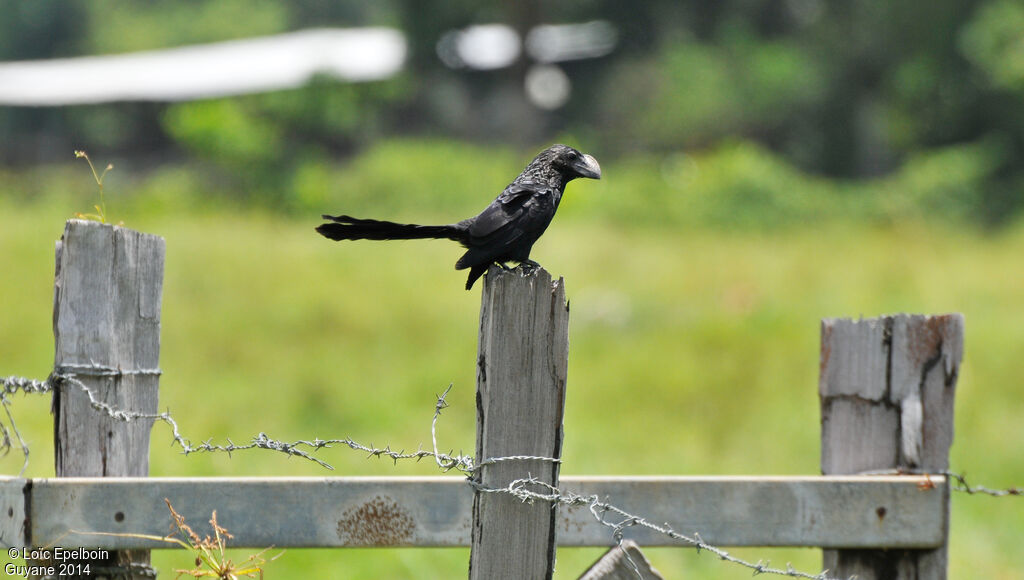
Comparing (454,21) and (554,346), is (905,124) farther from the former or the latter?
(554,346)

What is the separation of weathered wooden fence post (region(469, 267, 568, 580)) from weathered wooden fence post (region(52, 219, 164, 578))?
93cm

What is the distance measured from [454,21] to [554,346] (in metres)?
27.3

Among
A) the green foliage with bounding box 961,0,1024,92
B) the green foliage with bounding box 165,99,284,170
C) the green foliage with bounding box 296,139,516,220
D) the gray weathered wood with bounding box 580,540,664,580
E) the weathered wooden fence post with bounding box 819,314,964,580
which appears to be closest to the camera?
the gray weathered wood with bounding box 580,540,664,580

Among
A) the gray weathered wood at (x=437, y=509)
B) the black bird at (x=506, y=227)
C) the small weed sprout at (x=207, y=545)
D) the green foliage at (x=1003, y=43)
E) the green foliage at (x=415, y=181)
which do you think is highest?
the green foliage at (x=1003, y=43)

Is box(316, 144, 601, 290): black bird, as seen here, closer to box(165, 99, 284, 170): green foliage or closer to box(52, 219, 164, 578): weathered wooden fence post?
box(52, 219, 164, 578): weathered wooden fence post

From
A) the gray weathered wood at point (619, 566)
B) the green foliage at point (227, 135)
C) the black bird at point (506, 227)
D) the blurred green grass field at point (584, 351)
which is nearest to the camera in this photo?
the gray weathered wood at point (619, 566)

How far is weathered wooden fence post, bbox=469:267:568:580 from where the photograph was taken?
71.7 inches

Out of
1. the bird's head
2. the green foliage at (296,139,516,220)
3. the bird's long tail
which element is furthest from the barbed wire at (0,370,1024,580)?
the green foliage at (296,139,516,220)

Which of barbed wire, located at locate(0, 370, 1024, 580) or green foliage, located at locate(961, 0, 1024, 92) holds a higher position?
green foliage, located at locate(961, 0, 1024, 92)

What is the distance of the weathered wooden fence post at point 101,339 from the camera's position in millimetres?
2270

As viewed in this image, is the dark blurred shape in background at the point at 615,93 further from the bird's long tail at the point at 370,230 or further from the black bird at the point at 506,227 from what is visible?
the bird's long tail at the point at 370,230

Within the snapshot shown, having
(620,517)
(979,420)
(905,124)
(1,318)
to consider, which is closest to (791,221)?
(905,124)

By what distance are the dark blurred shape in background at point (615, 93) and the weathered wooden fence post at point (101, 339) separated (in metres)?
20.6

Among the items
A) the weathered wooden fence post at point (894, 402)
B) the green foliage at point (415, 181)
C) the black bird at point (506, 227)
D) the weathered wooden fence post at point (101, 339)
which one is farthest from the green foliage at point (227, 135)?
the weathered wooden fence post at point (894, 402)
